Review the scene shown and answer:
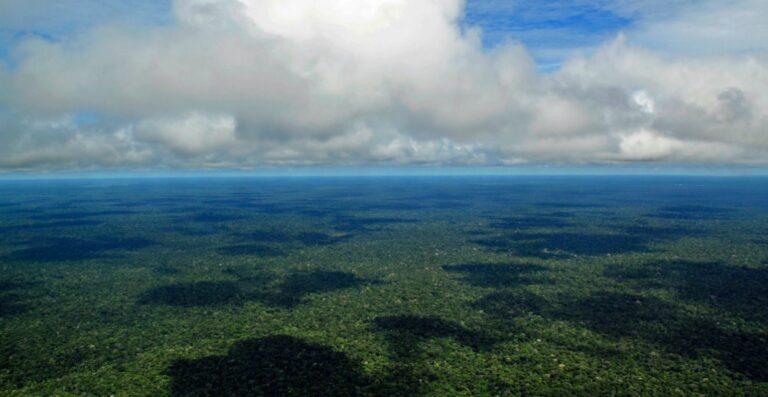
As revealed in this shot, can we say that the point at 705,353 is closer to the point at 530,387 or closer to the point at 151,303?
the point at 530,387

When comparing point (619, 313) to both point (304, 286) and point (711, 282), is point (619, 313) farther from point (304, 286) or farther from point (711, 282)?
point (304, 286)

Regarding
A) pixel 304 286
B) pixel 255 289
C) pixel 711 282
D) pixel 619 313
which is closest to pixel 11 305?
pixel 255 289

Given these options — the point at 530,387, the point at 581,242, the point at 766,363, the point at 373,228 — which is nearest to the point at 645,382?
the point at 530,387

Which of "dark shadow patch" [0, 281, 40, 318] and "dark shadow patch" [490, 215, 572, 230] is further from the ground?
"dark shadow patch" [0, 281, 40, 318]

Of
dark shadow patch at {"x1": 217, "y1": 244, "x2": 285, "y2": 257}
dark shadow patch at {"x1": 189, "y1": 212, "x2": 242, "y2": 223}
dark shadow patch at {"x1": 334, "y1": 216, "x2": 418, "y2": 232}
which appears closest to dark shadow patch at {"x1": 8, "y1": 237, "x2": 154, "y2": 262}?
dark shadow patch at {"x1": 217, "y1": 244, "x2": 285, "y2": 257}

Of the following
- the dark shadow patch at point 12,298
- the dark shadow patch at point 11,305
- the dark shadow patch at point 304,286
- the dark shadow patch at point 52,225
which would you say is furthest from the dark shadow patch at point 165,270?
the dark shadow patch at point 52,225

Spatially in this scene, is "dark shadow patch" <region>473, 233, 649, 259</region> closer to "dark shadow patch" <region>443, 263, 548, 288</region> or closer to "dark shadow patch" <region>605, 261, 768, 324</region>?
"dark shadow patch" <region>443, 263, 548, 288</region>
